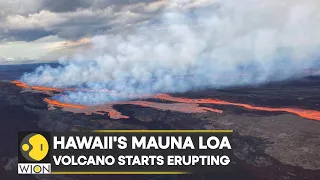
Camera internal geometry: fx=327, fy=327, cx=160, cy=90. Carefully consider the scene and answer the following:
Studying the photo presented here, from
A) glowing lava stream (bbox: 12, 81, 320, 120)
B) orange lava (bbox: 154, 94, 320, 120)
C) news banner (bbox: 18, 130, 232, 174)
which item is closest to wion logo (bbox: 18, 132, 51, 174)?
news banner (bbox: 18, 130, 232, 174)

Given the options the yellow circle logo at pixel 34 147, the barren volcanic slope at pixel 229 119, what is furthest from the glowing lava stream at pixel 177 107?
the yellow circle logo at pixel 34 147

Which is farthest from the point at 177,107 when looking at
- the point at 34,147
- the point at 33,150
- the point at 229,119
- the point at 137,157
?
the point at 33,150

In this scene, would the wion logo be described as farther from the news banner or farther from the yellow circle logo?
the news banner

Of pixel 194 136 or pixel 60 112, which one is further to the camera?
pixel 60 112

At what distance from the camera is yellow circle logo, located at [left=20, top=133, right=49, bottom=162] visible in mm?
25438

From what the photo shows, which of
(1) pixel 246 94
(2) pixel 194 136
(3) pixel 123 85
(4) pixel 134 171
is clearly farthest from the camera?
(3) pixel 123 85

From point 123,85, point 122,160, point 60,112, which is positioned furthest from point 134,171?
point 123,85

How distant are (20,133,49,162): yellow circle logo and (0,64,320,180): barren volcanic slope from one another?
17.5ft

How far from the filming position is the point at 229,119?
48.5 m

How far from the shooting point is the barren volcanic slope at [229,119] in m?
32.3

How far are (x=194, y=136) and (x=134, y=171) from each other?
1023cm

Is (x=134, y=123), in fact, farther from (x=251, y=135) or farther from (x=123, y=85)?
(x=123, y=85)

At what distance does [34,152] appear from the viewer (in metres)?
25.5

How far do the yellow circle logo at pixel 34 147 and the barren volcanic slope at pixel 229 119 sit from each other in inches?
210
